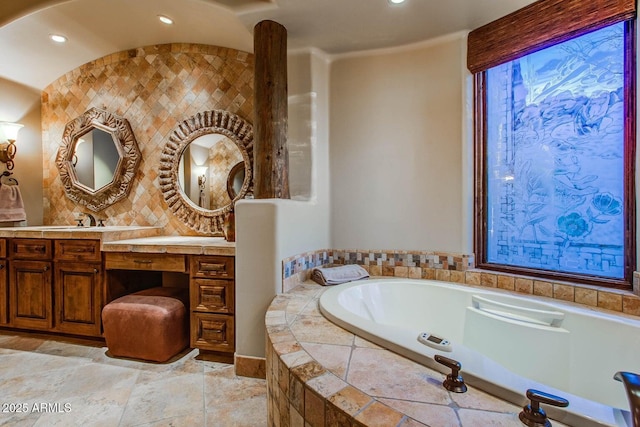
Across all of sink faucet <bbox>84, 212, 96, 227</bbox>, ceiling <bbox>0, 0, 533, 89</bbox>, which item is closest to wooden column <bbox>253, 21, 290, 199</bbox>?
ceiling <bbox>0, 0, 533, 89</bbox>

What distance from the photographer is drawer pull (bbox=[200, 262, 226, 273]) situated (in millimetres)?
2125

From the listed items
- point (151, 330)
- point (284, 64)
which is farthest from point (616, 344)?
point (151, 330)

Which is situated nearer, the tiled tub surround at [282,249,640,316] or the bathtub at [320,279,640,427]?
the bathtub at [320,279,640,427]

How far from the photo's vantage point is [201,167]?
9.38 ft

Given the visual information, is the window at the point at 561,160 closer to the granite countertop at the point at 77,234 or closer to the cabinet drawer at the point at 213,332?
the cabinet drawer at the point at 213,332

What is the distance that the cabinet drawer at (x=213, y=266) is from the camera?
211 centimetres

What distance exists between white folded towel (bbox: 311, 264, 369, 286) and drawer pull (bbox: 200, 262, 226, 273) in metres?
0.65

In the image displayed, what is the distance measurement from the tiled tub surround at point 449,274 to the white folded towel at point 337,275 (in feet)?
0.42

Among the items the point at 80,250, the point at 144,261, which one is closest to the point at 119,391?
the point at 144,261

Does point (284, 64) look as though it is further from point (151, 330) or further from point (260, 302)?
point (151, 330)

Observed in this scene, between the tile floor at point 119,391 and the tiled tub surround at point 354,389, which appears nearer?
the tiled tub surround at point 354,389

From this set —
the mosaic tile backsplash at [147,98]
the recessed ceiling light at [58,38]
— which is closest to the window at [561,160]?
the mosaic tile backsplash at [147,98]

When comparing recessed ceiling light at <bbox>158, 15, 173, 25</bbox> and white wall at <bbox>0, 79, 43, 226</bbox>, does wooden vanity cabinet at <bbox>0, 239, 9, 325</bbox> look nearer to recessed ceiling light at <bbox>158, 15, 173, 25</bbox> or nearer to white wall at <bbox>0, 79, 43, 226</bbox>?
white wall at <bbox>0, 79, 43, 226</bbox>

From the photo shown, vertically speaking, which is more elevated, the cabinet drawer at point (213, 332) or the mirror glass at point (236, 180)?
the mirror glass at point (236, 180)
